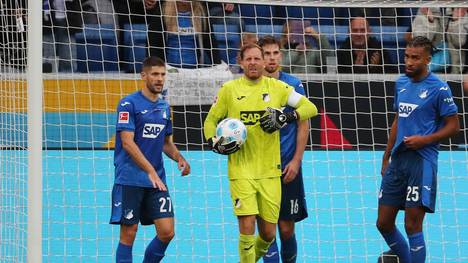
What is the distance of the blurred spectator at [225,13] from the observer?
11117 millimetres

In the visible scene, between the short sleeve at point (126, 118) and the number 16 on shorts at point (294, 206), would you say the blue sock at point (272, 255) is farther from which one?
the short sleeve at point (126, 118)

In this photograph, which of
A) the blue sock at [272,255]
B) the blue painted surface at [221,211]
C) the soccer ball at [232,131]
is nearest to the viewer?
the soccer ball at [232,131]

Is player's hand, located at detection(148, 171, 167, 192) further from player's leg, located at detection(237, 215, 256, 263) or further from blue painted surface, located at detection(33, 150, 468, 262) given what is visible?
blue painted surface, located at detection(33, 150, 468, 262)

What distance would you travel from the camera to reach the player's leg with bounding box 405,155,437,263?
7.57m

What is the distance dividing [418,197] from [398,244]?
64 cm

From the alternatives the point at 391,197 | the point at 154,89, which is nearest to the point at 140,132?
the point at 154,89

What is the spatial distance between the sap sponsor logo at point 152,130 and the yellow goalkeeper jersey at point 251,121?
0.44 metres

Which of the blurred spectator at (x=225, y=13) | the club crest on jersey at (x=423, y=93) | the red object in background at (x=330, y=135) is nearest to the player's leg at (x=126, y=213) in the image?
the club crest on jersey at (x=423, y=93)

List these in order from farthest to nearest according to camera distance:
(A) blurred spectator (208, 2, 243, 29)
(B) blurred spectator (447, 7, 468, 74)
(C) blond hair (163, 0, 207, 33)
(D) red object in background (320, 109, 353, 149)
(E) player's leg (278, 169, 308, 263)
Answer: (B) blurred spectator (447, 7, 468, 74) < (D) red object in background (320, 109, 353, 149) < (A) blurred spectator (208, 2, 243, 29) < (C) blond hair (163, 0, 207, 33) < (E) player's leg (278, 169, 308, 263)

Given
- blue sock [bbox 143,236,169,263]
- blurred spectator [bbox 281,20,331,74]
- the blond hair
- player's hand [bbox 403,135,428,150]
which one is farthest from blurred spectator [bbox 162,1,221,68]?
player's hand [bbox 403,135,428,150]

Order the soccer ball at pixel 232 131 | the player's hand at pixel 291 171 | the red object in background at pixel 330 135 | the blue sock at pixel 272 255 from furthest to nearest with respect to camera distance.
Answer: the red object in background at pixel 330 135
the blue sock at pixel 272 255
the player's hand at pixel 291 171
the soccer ball at pixel 232 131

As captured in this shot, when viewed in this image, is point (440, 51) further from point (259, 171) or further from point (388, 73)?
point (259, 171)

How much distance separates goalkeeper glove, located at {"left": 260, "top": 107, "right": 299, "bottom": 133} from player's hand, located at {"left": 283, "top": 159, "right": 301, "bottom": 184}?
417 mm

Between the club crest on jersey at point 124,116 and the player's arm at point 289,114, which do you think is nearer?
the player's arm at point 289,114
